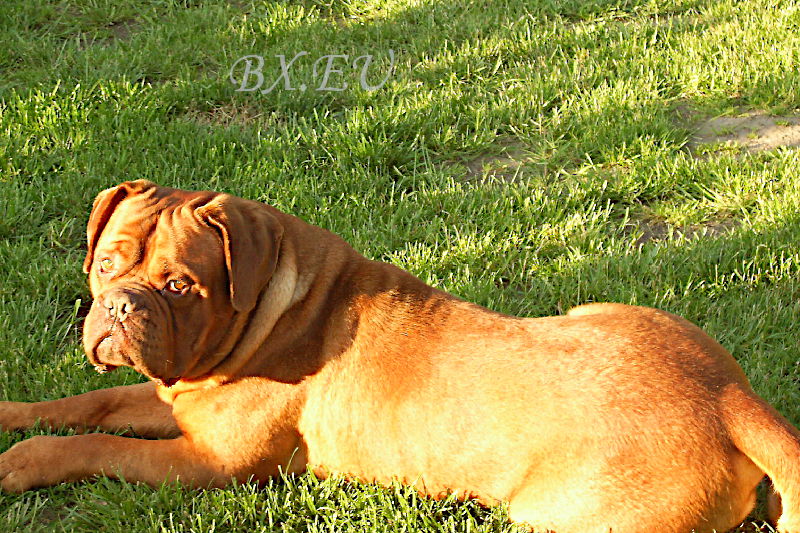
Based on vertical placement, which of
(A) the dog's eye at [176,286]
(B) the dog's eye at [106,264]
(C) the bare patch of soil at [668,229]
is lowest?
(C) the bare patch of soil at [668,229]

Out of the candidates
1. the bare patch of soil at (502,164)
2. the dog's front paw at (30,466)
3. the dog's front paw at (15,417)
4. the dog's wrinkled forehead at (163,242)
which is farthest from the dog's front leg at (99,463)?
the bare patch of soil at (502,164)

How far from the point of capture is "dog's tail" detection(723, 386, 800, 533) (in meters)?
3.26

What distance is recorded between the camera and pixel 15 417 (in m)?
4.07

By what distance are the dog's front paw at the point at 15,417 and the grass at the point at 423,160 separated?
0.23 ft

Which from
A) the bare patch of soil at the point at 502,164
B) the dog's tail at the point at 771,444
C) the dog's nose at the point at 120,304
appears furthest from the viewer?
the bare patch of soil at the point at 502,164

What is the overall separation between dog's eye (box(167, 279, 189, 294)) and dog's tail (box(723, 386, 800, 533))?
6.86 ft

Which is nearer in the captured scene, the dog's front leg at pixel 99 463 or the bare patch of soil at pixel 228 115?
the dog's front leg at pixel 99 463

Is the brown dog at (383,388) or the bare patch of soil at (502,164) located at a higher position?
the bare patch of soil at (502,164)

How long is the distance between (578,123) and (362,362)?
3164 millimetres

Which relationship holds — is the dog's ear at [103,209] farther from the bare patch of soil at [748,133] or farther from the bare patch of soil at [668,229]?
the bare patch of soil at [748,133]

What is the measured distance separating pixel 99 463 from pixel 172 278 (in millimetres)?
889

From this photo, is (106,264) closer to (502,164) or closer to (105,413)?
(105,413)

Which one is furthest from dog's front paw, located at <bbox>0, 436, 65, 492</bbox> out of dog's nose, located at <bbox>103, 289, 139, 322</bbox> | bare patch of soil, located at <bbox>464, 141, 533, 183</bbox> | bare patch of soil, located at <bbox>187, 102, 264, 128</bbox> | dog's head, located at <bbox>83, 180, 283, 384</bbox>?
bare patch of soil, located at <bbox>464, 141, 533, 183</bbox>

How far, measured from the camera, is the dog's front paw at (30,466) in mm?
3754
